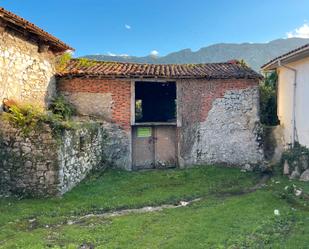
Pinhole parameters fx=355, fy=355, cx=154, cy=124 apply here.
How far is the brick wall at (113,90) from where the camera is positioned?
46.4 feet

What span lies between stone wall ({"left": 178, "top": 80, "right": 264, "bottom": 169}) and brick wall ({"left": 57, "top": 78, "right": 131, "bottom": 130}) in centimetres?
223

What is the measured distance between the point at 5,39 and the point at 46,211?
5.05 meters

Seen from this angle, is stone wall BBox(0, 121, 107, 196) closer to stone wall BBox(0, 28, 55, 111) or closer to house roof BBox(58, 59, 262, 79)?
stone wall BBox(0, 28, 55, 111)

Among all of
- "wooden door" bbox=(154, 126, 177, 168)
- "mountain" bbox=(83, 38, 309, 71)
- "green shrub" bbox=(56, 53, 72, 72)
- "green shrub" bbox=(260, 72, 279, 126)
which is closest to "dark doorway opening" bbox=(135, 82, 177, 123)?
"green shrub" bbox=(260, 72, 279, 126)

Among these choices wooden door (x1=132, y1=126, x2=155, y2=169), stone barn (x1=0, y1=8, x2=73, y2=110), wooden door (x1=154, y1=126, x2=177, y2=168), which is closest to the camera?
stone barn (x1=0, y1=8, x2=73, y2=110)

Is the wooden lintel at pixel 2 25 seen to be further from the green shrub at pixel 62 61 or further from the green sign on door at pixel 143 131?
the green sign on door at pixel 143 131

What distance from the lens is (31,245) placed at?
663 cm

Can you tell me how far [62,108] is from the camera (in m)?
13.4

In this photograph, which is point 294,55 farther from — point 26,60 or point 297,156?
point 26,60

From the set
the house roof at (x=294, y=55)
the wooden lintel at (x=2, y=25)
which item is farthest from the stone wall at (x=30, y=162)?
the house roof at (x=294, y=55)

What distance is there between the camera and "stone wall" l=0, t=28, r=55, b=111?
33.6 feet

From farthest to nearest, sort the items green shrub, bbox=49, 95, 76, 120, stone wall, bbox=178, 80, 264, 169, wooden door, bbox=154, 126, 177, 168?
wooden door, bbox=154, 126, 177, 168 < stone wall, bbox=178, 80, 264, 169 < green shrub, bbox=49, 95, 76, 120

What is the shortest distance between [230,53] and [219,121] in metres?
49.6

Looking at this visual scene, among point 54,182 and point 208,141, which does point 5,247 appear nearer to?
point 54,182
